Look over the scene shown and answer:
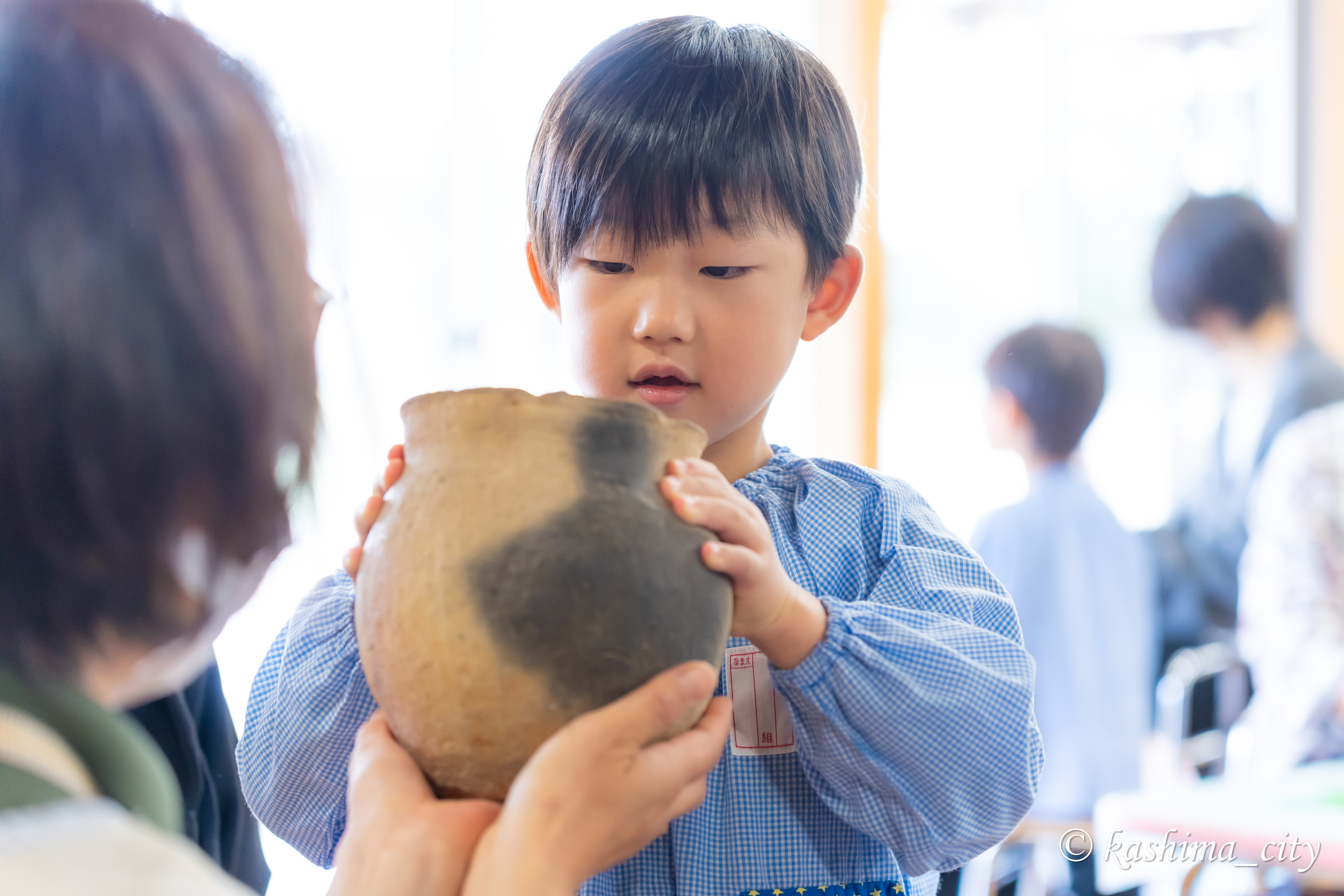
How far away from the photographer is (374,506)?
0.71 meters

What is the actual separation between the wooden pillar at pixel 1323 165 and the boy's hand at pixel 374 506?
13.2 ft

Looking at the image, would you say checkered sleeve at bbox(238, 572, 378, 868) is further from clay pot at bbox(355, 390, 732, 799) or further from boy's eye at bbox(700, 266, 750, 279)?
boy's eye at bbox(700, 266, 750, 279)

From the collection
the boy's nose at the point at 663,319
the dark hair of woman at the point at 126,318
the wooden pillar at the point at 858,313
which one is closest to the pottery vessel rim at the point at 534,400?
the dark hair of woman at the point at 126,318

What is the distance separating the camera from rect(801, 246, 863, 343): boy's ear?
1018 millimetres

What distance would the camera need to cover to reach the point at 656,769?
633 mm

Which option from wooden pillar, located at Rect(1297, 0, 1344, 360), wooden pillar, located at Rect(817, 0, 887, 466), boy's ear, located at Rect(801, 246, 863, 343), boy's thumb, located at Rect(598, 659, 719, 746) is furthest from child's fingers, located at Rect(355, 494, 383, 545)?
wooden pillar, located at Rect(1297, 0, 1344, 360)

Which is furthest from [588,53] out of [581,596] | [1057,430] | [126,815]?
[1057,430]

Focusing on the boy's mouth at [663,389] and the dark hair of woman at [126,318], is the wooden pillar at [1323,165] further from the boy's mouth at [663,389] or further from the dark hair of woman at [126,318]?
the dark hair of woman at [126,318]

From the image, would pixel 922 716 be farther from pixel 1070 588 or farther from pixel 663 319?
pixel 1070 588

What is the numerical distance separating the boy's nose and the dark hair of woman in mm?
358

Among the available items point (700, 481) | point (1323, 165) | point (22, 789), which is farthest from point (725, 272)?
point (1323, 165)

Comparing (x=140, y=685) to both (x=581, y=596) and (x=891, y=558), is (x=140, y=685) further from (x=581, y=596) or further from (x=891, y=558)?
(x=891, y=558)

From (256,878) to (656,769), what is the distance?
2.50 feet

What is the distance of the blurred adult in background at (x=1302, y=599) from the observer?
2.23m
